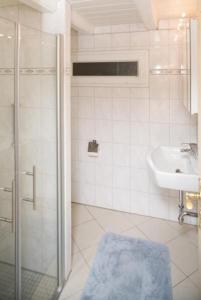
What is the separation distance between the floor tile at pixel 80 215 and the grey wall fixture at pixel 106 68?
1618 mm

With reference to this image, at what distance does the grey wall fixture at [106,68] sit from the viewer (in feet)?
9.71

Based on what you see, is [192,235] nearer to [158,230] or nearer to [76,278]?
[158,230]

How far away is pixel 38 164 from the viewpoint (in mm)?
1923

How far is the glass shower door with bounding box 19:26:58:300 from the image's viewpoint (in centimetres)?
175

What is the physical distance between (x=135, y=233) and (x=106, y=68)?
71.0 inches

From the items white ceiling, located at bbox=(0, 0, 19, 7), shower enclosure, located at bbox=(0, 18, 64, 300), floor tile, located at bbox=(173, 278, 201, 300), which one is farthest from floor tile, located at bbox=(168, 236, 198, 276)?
white ceiling, located at bbox=(0, 0, 19, 7)

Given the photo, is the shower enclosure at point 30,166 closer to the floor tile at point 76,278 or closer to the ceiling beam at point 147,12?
the floor tile at point 76,278

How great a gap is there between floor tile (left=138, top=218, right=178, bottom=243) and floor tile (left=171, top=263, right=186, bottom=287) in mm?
426

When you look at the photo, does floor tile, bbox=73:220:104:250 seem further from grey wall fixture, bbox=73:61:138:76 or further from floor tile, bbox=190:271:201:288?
grey wall fixture, bbox=73:61:138:76

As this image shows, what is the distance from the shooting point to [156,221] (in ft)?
10.0

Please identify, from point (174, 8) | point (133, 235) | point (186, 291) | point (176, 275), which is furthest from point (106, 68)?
point (186, 291)

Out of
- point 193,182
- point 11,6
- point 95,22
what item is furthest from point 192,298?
point 95,22

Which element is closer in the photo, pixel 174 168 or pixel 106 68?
pixel 174 168

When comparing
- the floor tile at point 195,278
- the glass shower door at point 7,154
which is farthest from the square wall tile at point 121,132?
the glass shower door at point 7,154
